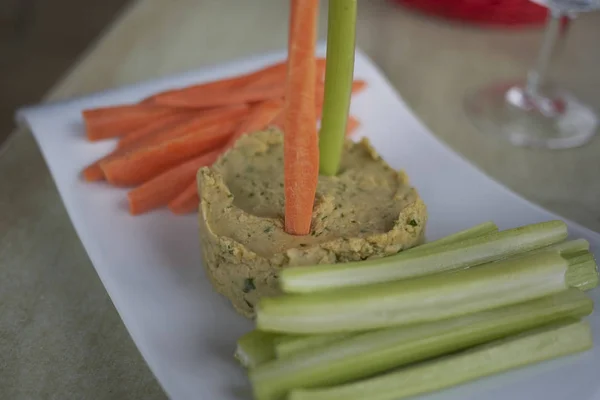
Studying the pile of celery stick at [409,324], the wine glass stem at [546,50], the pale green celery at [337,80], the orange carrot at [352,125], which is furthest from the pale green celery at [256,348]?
the wine glass stem at [546,50]

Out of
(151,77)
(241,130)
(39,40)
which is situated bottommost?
(241,130)

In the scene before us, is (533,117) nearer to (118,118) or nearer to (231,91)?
(231,91)

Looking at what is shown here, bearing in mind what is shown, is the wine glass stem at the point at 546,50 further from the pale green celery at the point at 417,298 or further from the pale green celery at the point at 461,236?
the pale green celery at the point at 417,298

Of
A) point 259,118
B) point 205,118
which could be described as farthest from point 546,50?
point 205,118

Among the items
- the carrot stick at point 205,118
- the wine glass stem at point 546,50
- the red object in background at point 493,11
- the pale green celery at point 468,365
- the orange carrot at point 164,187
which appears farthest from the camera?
the red object in background at point 493,11

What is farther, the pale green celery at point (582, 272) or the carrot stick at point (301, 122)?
the pale green celery at point (582, 272)

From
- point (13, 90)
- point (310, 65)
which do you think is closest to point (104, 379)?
point (310, 65)
